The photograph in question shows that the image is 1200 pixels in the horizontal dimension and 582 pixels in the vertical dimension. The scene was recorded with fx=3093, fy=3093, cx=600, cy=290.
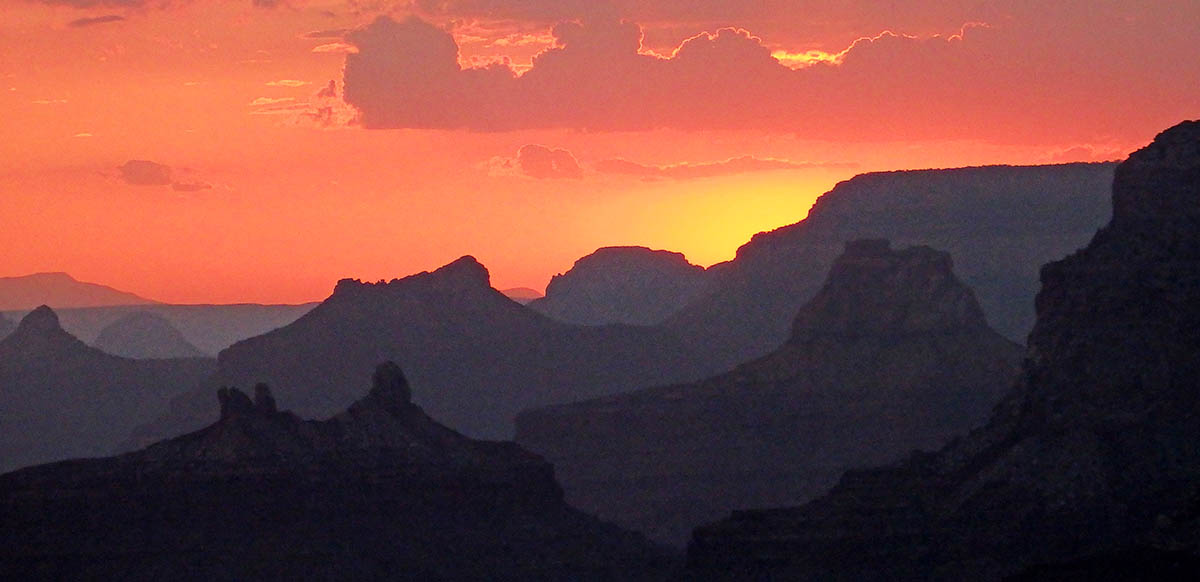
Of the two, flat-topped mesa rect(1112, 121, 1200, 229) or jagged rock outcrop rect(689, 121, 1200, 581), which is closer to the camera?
jagged rock outcrop rect(689, 121, 1200, 581)

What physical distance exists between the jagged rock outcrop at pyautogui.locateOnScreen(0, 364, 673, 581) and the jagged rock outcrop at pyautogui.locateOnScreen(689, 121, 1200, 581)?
68.7ft

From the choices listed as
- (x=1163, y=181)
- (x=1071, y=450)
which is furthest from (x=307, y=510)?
(x=1163, y=181)

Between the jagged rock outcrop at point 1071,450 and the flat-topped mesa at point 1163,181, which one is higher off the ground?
the flat-topped mesa at point 1163,181

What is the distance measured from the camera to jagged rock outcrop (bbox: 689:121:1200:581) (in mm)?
123625

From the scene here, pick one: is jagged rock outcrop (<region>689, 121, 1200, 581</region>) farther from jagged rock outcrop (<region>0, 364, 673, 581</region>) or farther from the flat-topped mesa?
jagged rock outcrop (<region>0, 364, 673, 581</region>)

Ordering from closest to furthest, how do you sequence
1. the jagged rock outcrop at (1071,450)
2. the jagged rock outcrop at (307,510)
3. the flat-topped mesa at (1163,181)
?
the jagged rock outcrop at (1071,450) < the flat-topped mesa at (1163,181) < the jagged rock outcrop at (307,510)

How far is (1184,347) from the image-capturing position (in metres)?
124

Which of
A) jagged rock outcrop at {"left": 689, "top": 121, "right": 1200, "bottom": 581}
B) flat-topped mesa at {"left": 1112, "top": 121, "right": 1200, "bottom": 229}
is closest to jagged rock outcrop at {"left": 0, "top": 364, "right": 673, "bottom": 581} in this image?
Result: jagged rock outcrop at {"left": 689, "top": 121, "right": 1200, "bottom": 581}

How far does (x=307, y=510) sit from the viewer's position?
150m

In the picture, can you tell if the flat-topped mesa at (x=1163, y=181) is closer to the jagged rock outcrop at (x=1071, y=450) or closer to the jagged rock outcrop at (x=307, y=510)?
the jagged rock outcrop at (x=1071, y=450)

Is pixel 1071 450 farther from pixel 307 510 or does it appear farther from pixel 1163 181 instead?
pixel 307 510

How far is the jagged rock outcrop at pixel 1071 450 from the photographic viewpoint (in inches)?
4867

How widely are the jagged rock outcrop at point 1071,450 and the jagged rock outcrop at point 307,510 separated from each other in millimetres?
20925

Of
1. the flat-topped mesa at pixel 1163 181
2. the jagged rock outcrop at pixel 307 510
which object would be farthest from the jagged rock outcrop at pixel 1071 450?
the jagged rock outcrop at pixel 307 510
